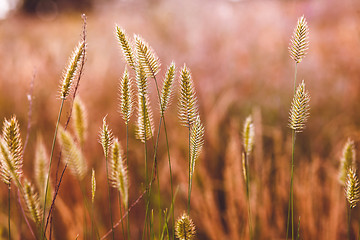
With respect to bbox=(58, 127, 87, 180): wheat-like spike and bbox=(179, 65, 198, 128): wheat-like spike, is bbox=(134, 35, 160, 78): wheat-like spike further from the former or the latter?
bbox=(58, 127, 87, 180): wheat-like spike

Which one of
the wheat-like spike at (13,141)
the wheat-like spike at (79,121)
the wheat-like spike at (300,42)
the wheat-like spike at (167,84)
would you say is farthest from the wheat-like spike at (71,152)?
the wheat-like spike at (300,42)

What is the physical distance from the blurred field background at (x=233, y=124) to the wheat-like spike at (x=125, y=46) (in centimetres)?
25

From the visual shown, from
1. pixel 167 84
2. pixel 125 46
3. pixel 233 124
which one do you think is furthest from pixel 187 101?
pixel 233 124

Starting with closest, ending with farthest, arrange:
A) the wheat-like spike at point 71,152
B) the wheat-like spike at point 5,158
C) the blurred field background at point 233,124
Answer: the wheat-like spike at point 5,158 < the wheat-like spike at point 71,152 < the blurred field background at point 233,124

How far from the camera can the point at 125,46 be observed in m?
0.63

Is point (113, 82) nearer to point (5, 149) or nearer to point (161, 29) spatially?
point (5, 149)

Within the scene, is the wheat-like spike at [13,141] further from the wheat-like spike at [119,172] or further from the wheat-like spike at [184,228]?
the wheat-like spike at [184,228]

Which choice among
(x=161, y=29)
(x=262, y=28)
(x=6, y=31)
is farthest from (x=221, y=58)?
(x=6, y=31)

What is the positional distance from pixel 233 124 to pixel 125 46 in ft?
4.52

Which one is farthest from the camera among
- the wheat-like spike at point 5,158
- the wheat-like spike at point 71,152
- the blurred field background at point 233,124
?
the blurred field background at point 233,124

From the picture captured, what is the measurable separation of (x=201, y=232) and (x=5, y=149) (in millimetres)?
1198

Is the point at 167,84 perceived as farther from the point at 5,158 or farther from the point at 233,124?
the point at 233,124

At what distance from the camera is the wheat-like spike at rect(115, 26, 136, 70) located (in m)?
0.61

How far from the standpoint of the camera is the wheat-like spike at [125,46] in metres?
0.61
